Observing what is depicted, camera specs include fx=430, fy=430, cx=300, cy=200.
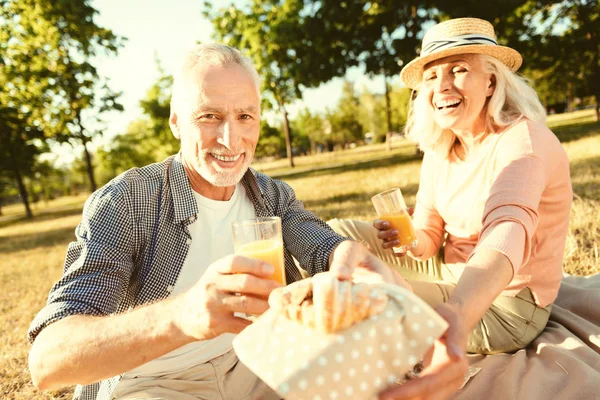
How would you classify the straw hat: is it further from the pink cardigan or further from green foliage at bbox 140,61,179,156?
green foliage at bbox 140,61,179,156

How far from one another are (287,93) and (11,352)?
1012 inches

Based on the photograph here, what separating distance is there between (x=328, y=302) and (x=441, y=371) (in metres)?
0.51

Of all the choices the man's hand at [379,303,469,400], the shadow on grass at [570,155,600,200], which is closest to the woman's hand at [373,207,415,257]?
the man's hand at [379,303,469,400]

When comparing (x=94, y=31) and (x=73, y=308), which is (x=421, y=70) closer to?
(x=73, y=308)

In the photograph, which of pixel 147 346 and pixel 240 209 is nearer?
pixel 147 346

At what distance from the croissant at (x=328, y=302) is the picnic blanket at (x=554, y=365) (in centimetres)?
140

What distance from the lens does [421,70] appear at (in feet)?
11.6

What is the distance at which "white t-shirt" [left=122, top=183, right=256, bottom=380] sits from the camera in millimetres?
2260

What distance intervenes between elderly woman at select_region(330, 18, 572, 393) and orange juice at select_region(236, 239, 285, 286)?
86 cm

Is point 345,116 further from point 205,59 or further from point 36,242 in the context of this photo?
point 205,59

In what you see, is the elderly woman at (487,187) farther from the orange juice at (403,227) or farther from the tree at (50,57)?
the tree at (50,57)

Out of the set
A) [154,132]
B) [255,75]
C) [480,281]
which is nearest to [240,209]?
[255,75]

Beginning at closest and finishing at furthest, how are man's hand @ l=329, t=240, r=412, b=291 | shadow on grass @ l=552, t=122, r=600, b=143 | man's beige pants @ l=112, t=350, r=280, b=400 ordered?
man's hand @ l=329, t=240, r=412, b=291, man's beige pants @ l=112, t=350, r=280, b=400, shadow on grass @ l=552, t=122, r=600, b=143

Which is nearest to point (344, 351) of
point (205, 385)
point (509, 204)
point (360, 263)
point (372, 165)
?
point (360, 263)
